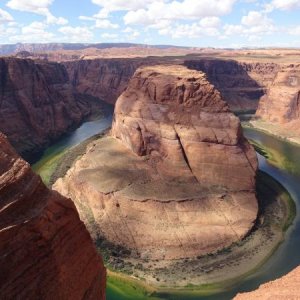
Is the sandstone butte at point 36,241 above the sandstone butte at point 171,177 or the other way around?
above

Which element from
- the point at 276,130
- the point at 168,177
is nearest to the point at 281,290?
the point at 168,177

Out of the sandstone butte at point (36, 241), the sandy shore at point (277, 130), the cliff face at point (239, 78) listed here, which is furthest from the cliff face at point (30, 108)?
the sandstone butte at point (36, 241)

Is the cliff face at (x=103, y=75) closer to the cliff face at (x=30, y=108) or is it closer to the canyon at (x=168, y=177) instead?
the cliff face at (x=30, y=108)

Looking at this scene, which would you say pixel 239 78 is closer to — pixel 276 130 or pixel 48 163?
pixel 276 130

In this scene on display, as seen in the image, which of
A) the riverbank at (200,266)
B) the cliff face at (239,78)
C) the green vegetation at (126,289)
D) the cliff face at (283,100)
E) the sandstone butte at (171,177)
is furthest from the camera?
the cliff face at (239,78)

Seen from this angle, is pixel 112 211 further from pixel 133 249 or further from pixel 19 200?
pixel 19 200

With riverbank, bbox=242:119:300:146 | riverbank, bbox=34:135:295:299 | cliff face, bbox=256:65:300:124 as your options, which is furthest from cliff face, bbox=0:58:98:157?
cliff face, bbox=256:65:300:124

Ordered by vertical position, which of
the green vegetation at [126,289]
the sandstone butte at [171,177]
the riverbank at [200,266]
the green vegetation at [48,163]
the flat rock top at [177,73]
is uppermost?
the flat rock top at [177,73]
